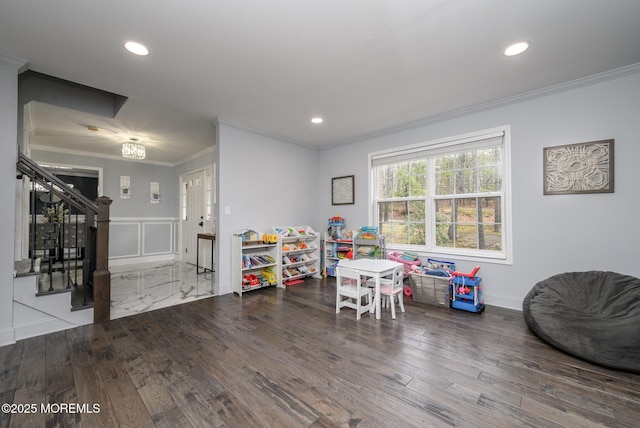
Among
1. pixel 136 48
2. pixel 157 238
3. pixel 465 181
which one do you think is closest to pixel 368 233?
pixel 465 181

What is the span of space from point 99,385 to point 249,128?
3633 mm

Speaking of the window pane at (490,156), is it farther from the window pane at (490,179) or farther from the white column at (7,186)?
the white column at (7,186)

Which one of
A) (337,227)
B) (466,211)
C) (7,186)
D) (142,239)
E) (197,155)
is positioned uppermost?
(197,155)

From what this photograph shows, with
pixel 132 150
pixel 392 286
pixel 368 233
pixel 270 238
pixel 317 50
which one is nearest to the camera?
pixel 317 50

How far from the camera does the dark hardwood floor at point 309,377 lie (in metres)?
1.53

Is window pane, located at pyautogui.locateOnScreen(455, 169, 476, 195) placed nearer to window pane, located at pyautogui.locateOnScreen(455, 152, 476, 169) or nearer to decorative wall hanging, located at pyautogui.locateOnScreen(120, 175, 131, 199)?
window pane, located at pyautogui.locateOnScreen(455, 152, 476, 169)

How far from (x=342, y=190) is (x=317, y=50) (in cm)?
299

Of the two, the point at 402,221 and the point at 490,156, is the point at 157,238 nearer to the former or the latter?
the point at 402,221

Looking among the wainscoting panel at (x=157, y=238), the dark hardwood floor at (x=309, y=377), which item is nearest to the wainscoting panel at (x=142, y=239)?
the wainscoting panel at (x=157, y=238)

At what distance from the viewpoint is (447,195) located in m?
3.87

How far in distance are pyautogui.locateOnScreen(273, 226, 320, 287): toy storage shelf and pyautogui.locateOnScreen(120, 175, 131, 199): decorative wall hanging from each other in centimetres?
424

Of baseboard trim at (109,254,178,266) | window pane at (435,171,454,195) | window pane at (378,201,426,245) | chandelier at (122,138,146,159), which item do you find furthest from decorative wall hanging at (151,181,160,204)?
window pane at (435,171,454,195)

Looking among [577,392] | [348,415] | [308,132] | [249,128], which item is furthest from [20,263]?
[577,392]

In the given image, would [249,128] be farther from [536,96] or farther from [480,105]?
[536,96]
